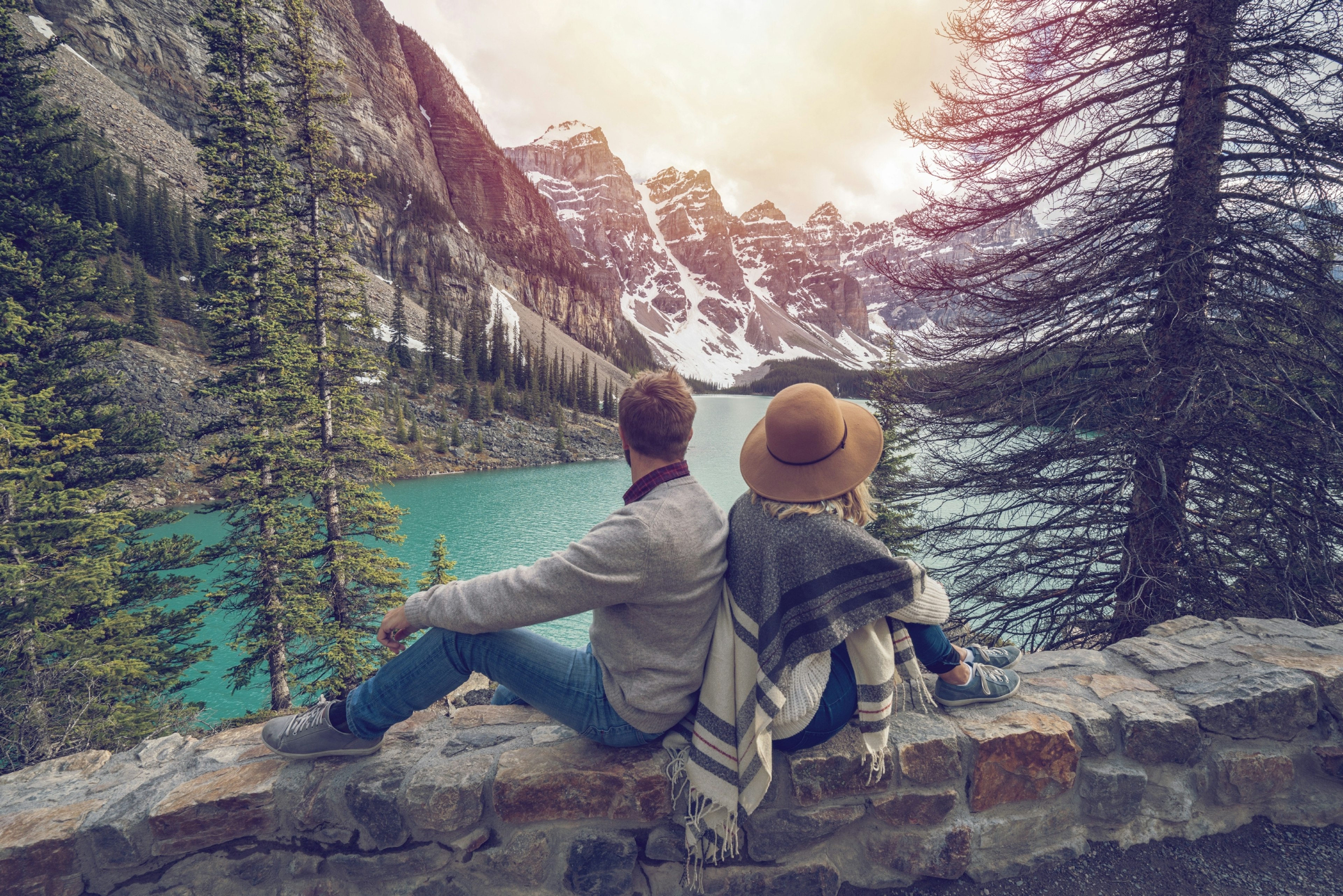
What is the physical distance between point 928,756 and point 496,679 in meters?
1.56

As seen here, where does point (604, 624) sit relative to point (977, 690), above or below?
above

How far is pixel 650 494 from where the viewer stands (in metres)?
1.79

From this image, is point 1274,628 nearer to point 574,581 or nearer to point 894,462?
point 574,581

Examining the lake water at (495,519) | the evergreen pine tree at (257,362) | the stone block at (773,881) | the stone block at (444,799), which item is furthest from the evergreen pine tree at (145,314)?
the stone block at (773,881)

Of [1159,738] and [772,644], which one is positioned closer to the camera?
[772,644]

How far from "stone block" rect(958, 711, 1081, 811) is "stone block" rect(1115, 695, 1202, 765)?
23 centimetres

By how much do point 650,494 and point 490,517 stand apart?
2768cm

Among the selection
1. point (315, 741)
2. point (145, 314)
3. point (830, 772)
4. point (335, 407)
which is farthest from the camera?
point (145, 314)

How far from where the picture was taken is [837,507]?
5.91 feet

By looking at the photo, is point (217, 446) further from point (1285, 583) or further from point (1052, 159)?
point (1285, 583)

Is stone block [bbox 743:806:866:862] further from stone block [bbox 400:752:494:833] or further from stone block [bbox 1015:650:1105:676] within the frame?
stone block [bbox 1015:650:1105:676]

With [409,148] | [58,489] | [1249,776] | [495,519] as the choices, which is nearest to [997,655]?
[1249,776]

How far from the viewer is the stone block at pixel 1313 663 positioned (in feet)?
7.09

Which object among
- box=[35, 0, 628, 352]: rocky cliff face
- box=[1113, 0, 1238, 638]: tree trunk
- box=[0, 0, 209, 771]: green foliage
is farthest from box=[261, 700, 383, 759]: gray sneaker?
box=[35, 0, 628, 352]: rocky cliff face
